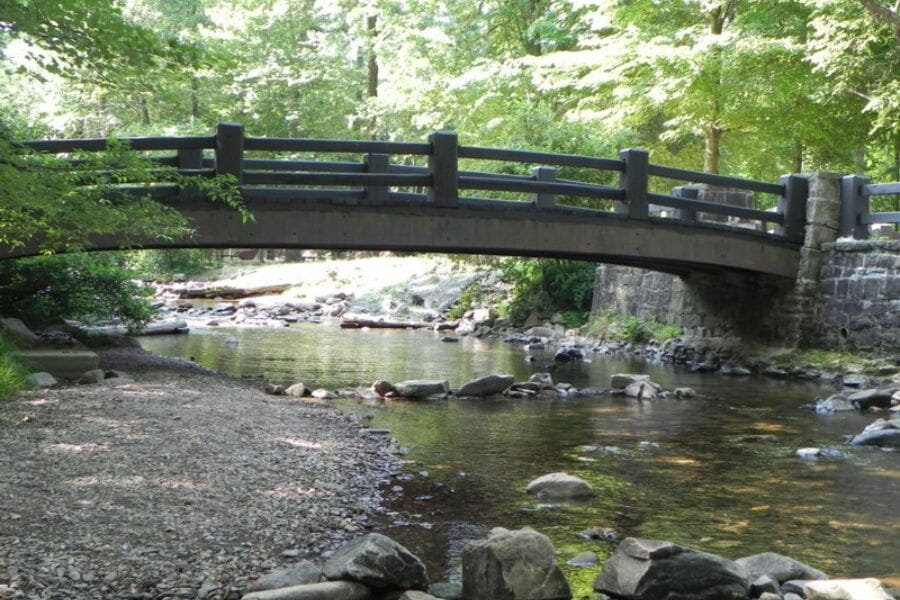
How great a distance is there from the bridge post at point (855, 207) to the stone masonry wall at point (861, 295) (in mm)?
370

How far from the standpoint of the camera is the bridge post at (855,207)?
592 inches

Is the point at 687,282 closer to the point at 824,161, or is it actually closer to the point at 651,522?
the point at 824,161

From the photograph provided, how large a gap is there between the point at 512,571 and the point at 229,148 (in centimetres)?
786

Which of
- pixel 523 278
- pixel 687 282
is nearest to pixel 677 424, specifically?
pixel 687 282

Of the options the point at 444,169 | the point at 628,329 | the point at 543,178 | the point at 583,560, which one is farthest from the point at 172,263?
the point at 583,560

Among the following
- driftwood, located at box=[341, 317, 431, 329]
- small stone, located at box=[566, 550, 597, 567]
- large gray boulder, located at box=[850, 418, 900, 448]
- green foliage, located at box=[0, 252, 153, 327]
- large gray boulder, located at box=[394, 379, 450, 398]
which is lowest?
small stone, located at box=[566, 550, 597, 567]

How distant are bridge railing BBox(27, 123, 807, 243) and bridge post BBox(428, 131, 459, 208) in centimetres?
1

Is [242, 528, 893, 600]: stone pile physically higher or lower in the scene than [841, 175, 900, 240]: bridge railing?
lower

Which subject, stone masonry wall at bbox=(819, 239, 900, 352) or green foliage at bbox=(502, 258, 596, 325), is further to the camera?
green foliage at bbox=(502, 258, 596, 325)

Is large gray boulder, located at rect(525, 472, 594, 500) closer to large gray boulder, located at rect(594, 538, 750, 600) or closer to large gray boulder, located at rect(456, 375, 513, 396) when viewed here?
large gray boulder, located at rect(594, 538, 750, 600)

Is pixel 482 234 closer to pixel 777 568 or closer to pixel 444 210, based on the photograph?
pixel 444 210

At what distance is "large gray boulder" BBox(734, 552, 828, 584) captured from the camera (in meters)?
5.12

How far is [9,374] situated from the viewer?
860 centimetres

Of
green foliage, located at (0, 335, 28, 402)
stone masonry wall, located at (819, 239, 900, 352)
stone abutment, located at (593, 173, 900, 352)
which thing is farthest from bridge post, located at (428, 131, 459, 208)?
stone masonry wall, located at (819, 239, 900, 352)
